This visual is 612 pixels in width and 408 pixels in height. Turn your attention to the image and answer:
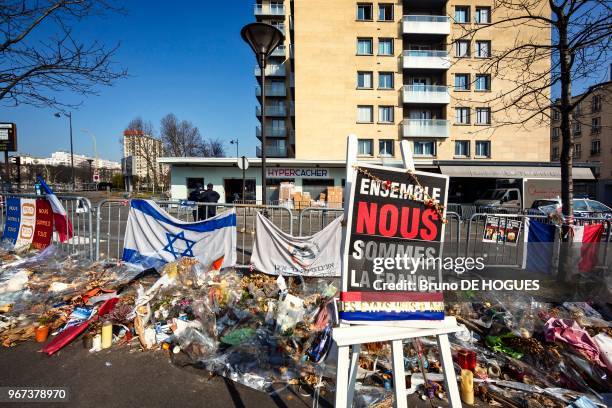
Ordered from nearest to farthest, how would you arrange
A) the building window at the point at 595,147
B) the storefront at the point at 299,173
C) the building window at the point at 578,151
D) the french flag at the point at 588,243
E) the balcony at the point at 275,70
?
the french flag at the point at 588,243
the storefront at the point at 299,173
the balcony at the point at 275,70
the building window at the point at 595,147
the building window at the point at 578,151

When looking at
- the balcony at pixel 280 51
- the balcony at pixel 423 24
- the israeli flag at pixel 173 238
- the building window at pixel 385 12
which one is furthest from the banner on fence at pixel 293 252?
the balcony at pixel 280 51

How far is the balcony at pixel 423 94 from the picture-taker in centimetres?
Result: 2798

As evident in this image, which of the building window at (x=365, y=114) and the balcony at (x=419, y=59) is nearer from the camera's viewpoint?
the balcony at (x=419, y=59)

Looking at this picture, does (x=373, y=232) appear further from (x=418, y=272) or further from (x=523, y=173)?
(x=523, y=173)

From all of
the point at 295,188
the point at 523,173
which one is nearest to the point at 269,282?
the point at 295,188

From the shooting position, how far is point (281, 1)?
40250 millimetres

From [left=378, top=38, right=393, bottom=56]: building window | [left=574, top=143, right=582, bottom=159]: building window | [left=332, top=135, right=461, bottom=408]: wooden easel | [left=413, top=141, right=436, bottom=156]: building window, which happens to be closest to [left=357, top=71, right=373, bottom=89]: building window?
[left=378, top=38, right=393, bottom=56]: building window

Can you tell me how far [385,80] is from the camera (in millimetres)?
28859

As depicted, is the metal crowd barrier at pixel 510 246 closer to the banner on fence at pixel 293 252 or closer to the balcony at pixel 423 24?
the banner on fence at pixel 293 252

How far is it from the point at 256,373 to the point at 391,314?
170 centimetres

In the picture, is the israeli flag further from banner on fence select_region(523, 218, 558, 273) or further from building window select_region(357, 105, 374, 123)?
building window select_region(357, 105, 374, 123)

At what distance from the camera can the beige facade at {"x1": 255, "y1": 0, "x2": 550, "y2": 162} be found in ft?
91.9

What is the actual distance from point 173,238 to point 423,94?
28.0 metres

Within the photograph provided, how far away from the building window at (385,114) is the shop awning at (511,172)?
23.6 ft
